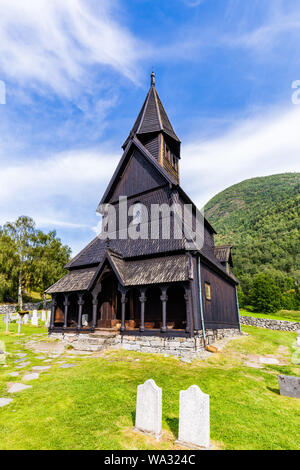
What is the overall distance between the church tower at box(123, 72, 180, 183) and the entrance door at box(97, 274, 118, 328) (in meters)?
9.98

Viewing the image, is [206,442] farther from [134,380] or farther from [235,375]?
[235,375]

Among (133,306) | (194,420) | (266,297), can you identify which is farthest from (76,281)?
(266,297)

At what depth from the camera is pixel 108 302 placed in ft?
56.7

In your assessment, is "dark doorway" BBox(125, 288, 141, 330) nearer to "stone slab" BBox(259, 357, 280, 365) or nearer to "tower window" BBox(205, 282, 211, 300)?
"tower window" BBox(205, 282, 211, 300)

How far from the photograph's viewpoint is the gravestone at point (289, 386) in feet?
24.5

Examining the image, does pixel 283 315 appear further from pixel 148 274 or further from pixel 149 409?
pixel 149 409

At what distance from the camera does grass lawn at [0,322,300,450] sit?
471 cm

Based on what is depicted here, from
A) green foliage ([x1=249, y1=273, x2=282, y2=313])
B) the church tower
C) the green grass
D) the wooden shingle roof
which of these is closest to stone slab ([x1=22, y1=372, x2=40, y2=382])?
the wooden shingle roof

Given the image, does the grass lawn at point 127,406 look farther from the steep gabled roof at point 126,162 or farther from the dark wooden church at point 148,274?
the steep gabled roof at point 126,162

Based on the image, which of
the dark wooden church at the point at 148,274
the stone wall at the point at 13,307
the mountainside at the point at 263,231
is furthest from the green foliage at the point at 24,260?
the mountainside at the point at 263,231

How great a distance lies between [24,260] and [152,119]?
98.7ft

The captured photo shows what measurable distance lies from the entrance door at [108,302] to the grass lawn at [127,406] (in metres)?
5.65

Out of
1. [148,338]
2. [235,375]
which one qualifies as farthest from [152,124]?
[235,375]

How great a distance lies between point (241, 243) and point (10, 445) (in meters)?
95.8
